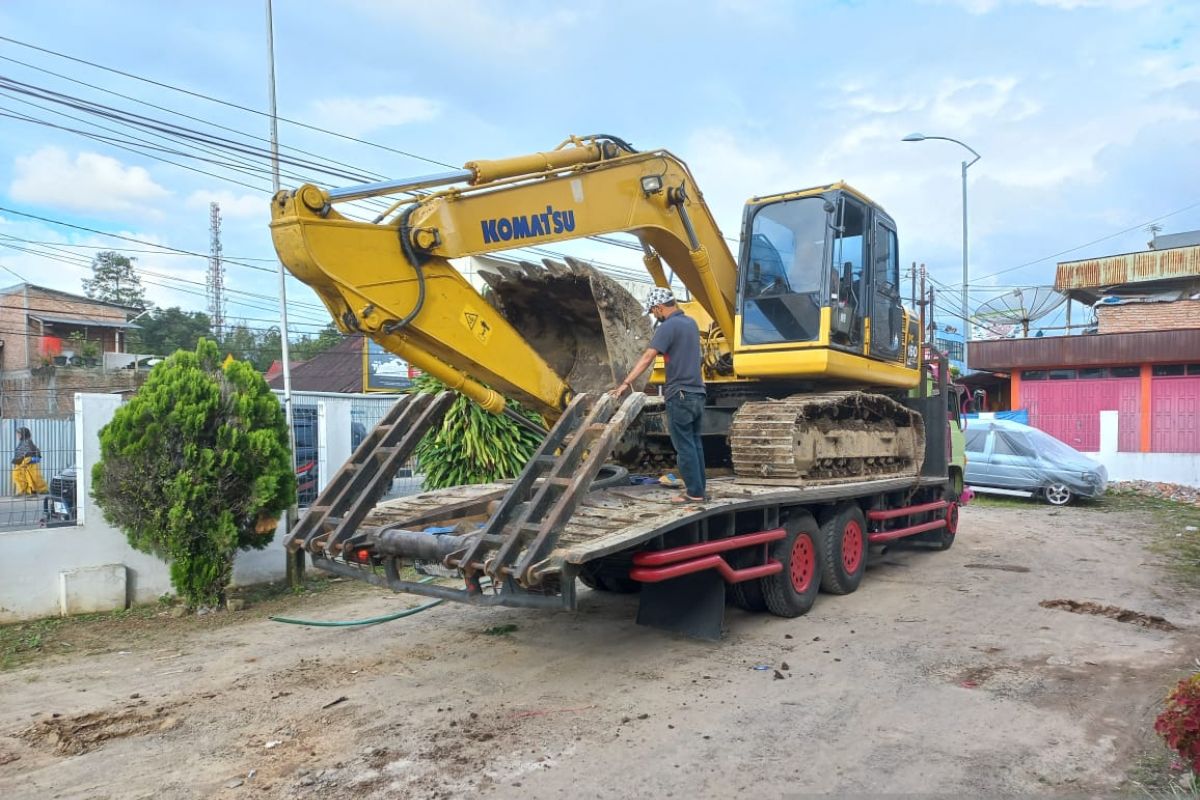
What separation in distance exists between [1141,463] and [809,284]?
51.1ft

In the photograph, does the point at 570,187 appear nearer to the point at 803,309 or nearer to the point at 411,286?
the point at 411,286

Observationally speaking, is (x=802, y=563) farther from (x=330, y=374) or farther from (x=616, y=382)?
(x=330, y=374)

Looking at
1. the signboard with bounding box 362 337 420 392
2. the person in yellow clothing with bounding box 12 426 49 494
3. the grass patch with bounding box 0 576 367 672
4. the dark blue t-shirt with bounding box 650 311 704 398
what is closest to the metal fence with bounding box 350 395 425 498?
the grass patch with bounding box 0 576 367 672

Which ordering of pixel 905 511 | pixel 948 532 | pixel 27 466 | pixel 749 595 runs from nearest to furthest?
pixel 749 595, pixel 27 466, pixel 905 511, pixel 948 532

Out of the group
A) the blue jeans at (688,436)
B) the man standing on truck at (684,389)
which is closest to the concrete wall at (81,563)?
the man standing on truck at (684,389)

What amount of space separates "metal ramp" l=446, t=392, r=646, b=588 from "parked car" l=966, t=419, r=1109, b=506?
13059 mm

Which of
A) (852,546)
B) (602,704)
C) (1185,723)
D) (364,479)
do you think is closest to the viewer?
(1185,723)

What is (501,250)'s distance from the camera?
5.73 meters

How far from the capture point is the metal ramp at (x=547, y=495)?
470 cm

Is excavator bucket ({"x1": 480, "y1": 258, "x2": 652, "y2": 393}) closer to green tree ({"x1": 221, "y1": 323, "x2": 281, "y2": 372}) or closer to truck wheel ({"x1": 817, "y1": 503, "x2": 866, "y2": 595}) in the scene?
truck wheel ({"x1": 817, "y1": 503, "x2": 866, "y2": 595})

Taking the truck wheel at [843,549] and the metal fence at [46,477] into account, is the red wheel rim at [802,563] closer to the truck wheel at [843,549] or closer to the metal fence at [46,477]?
the truck wheel at [843,549]

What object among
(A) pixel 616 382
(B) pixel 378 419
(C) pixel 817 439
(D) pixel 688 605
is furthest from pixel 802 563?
(B) pixel 378 419

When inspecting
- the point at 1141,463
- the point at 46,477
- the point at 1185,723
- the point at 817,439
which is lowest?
the point at 1141,463

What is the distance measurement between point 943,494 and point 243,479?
27.0 ft
